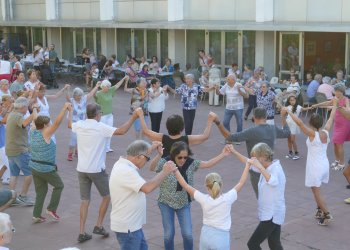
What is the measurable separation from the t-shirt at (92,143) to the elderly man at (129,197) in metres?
1.58

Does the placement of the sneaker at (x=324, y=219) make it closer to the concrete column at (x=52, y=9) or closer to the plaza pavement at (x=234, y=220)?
the plaza pavement at (x=234, y=220)

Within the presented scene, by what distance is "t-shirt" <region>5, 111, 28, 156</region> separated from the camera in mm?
9281

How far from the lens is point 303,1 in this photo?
19.9 m

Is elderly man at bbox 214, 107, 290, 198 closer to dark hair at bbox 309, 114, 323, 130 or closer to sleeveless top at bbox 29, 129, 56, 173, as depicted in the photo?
dark hair at bbox 309, 114, 323, 130

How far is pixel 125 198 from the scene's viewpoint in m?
5.90

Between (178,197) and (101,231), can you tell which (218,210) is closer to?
(178,197)

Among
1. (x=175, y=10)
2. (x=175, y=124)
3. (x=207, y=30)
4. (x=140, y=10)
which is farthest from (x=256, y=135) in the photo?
(x=140, y=10)

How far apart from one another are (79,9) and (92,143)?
23650 millimetres

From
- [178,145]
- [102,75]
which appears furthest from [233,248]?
[102,75]

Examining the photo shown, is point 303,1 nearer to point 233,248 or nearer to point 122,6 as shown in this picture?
point 122,6

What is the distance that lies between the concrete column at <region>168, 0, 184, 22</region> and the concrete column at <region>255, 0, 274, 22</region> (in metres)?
4.26

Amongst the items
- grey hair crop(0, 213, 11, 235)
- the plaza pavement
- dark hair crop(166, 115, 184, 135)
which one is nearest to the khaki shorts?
the plaza pavement

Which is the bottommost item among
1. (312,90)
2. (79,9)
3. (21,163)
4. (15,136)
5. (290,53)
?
(21,163)

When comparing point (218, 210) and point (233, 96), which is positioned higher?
point (233, 96)
